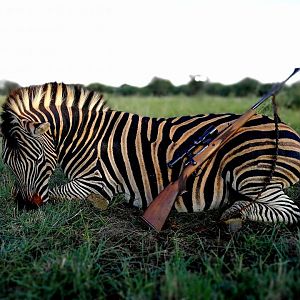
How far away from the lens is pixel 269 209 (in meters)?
3.23

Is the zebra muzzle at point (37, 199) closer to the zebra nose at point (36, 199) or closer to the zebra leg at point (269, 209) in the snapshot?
the zebra nose at point (36, 199)

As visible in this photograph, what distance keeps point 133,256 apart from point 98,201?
3.45ft

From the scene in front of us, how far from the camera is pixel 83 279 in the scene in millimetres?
2316

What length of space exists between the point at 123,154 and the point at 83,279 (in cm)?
158

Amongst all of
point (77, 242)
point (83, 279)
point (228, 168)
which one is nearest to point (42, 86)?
point (77, 242)

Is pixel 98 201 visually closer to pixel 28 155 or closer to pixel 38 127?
pixel 28 155

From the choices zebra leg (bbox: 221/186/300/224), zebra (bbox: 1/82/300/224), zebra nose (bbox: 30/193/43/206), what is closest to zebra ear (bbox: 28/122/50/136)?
zebra (bbox: 1/82/300/224)

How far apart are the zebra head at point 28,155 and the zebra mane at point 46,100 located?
0.08 meters

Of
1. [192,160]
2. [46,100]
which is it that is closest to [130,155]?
[192,160]

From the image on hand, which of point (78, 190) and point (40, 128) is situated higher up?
point (40, 128)

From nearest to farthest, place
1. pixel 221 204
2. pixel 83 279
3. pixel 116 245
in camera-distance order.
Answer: pixel 83 279 < pixel 116 245 < pixel 221 204

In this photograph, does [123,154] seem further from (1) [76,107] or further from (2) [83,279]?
(2) [83,279]

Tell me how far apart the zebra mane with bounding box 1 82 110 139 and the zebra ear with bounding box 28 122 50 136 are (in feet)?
0.82

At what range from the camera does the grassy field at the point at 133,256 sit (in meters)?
2.18
